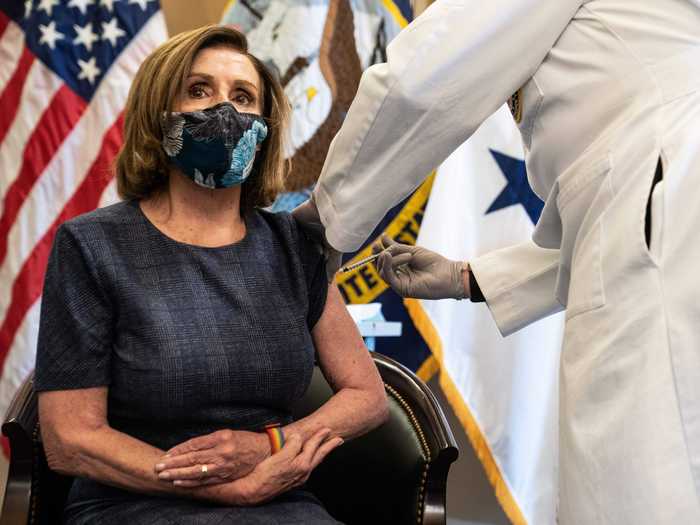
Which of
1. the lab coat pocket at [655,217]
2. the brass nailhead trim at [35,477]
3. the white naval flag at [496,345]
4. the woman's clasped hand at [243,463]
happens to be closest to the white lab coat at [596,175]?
the lab coat pocket at [655,217]

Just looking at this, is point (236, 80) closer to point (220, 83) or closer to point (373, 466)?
point (220, 83)

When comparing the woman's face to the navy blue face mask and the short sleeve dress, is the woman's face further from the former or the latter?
the short sleeve dress

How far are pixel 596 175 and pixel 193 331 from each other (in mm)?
857

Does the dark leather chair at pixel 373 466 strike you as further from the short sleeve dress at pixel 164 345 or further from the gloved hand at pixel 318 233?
the gloved hand at pixel 318 233

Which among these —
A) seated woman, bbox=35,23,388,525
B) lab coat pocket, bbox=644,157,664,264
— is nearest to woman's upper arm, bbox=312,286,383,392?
seated woman, bbox=35,23,388,525

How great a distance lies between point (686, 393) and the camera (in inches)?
43.3

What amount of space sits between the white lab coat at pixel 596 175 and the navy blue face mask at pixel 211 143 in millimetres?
336

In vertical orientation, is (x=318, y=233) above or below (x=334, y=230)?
below

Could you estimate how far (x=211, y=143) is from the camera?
5.83 ft

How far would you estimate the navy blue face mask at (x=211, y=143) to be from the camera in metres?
1.78

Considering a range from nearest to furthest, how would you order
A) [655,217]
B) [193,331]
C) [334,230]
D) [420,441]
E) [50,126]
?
[655,217], [334,230], [193,331], [420,441], [50,126]

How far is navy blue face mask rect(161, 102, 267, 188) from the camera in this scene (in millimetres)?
1783

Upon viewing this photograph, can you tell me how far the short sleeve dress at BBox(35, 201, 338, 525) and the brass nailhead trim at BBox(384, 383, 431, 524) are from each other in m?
0.29

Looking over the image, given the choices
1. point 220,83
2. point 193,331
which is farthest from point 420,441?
point 220,83
